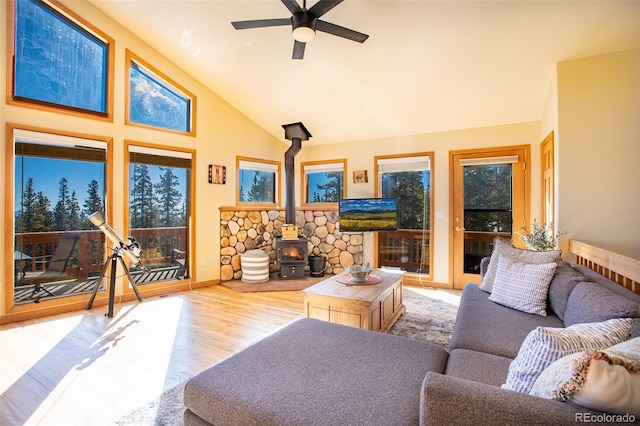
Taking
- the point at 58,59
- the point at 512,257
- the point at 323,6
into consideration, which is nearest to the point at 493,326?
the point at 512,257

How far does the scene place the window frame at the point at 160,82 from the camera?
13.1 feet

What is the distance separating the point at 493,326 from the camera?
194cm

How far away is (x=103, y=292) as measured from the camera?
387 centimetres

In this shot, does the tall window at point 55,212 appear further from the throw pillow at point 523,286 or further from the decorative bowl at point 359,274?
the throw pillow at point 523,286

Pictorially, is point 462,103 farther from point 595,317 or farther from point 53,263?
point 53,263

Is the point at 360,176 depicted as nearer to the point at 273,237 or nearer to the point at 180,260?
the point at 273,237

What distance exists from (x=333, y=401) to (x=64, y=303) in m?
3.91

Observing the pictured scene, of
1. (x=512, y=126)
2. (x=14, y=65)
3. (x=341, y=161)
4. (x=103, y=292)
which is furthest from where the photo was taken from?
(x=341, y=161)

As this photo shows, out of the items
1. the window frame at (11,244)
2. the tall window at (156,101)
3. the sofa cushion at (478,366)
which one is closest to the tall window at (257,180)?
the tall window at (156,101)

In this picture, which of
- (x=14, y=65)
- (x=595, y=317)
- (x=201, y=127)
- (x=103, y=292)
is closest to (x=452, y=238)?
(x=595, y=317)

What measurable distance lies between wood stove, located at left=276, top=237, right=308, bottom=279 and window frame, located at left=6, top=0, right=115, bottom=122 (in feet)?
9.86

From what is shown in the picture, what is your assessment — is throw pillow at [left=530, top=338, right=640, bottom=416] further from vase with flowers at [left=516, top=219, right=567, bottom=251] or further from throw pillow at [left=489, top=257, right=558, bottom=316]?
vase with flowers at [left=516, top=219, right=567, bottom=251]

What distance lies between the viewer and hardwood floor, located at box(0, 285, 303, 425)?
6.20 ft

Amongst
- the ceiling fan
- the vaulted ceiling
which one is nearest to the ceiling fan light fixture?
the ceiling fan
